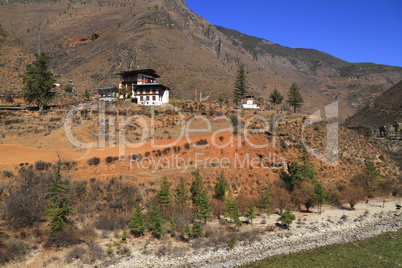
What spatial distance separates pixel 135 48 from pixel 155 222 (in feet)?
247

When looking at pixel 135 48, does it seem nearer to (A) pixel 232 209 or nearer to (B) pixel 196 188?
(B) pixel 196 188

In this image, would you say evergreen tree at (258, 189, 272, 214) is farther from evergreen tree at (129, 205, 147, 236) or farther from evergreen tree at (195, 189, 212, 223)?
evergreen tree at (129, 205, 147, 236)

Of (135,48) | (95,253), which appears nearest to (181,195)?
(95,253)

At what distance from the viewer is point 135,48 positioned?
272 feet

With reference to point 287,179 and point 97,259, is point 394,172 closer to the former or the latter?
point 287,179

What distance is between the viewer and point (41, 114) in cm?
3647

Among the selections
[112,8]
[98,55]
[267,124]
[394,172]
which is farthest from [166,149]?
[112,8]

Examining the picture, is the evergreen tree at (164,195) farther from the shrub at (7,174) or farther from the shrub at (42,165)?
the shrub at (7,174)

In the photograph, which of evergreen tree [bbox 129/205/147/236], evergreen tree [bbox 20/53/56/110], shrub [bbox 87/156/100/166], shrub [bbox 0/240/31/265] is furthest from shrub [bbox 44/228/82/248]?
evergreen tree [bbox 20/53/56/110]

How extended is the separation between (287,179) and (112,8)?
141636mm

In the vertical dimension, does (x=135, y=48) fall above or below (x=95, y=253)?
above

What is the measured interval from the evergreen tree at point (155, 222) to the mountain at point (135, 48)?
46.6m

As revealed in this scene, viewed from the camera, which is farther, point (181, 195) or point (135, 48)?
point (135, 48)

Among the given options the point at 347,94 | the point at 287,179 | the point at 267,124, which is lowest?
the point at 287,179
